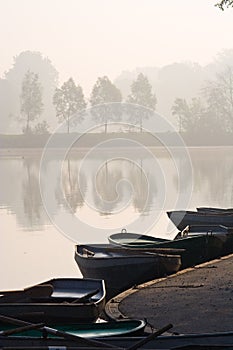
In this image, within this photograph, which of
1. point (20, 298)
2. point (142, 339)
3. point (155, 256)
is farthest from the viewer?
point (155, 256)

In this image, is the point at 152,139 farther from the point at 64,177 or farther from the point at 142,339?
the point at 142,339

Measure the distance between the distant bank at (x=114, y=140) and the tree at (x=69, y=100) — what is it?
12.9 ft

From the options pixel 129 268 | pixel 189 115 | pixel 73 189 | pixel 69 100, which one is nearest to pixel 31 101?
pixel 69 100

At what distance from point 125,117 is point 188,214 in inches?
3480

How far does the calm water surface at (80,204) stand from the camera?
22541 mm

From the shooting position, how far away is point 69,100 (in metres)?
110

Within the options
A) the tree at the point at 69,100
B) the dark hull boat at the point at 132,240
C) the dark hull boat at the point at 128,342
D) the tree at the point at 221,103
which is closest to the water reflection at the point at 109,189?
the dark hull boat at the point at 132,240

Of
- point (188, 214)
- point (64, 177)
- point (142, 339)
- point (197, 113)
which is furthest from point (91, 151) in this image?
point (142, 339)

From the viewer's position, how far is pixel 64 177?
2238 inches

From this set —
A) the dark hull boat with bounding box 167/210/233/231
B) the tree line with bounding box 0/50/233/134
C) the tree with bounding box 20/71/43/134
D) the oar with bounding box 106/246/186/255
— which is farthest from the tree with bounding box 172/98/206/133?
the oar with bounding box 106/246/186/255

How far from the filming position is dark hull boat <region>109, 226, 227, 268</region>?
17.7 meters

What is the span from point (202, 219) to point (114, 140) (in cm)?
8521

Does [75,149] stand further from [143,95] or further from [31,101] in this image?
[31,101]

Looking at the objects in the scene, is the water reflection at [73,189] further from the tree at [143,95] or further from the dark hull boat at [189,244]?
the tree at [143,95]
